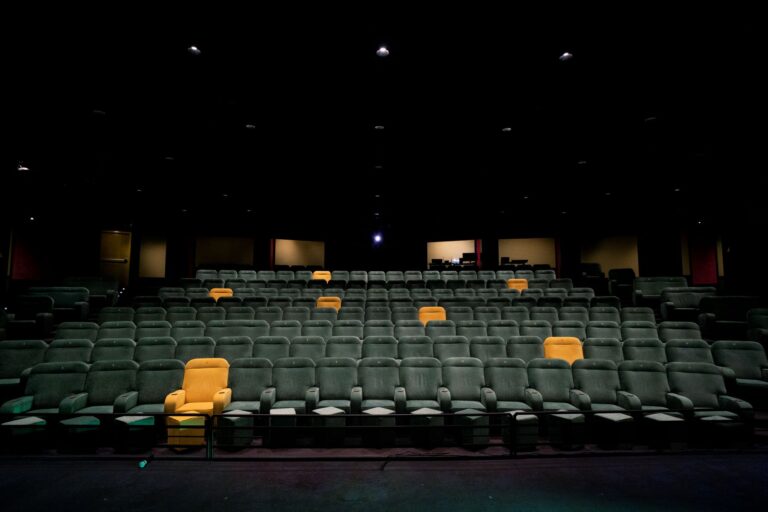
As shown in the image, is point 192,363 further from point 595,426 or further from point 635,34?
point 635,34


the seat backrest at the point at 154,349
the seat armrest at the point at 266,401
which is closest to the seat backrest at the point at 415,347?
the seat armrest at the point at 266,401

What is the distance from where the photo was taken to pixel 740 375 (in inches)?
160

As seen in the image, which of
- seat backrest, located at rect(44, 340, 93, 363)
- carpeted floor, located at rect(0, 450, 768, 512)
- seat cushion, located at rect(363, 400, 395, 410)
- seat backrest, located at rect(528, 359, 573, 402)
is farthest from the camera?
seat backrest, located at rect(44, 340, 93, 363)

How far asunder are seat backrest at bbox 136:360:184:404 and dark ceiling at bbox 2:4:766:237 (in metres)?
3.37

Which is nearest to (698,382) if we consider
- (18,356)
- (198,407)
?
(198,407)

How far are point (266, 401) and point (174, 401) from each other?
0.78 m

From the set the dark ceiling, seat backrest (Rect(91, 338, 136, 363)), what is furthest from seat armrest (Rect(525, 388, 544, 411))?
seat backrest (Rect(91, 338, 136, 363))

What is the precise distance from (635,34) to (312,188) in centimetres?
790

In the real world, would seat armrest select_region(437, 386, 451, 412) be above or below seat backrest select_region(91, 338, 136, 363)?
below

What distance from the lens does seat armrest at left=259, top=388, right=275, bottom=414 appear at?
3.36 m

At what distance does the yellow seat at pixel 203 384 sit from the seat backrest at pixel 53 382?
965 mm

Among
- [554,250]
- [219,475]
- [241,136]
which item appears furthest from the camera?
[554,250]

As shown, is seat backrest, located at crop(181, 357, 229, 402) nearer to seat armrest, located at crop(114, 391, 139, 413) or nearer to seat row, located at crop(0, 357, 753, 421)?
seat row, located at crop(0, 357, 753, 421)

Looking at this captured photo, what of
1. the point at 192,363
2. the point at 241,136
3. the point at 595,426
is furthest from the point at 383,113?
the point at 595,426
